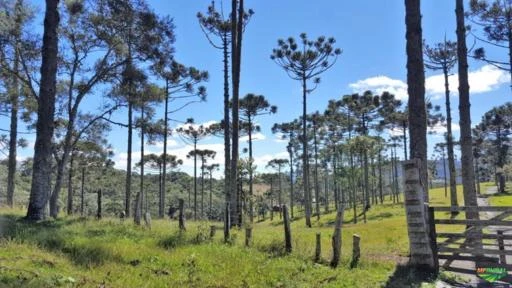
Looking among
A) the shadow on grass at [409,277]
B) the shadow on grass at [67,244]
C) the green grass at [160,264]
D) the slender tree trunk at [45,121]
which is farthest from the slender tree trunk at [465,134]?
the slender tree trunk at [45,121]

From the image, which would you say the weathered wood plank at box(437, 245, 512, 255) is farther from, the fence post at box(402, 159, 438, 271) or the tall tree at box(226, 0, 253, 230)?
the tall tree at box(226, 0, 253, 230)

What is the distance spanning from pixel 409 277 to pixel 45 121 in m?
11.5

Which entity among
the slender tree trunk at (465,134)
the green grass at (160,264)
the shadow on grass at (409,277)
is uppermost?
the slender tree trunk at (465,134)

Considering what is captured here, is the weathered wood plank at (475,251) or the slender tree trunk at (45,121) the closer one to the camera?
the weathered wood plank at (475,251)

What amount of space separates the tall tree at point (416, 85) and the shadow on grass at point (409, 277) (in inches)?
70.6

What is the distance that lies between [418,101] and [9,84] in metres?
21.9

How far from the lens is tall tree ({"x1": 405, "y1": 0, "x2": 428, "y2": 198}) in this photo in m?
11.1

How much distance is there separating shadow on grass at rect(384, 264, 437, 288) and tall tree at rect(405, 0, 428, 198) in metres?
1.79

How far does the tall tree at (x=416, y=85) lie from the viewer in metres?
11.1

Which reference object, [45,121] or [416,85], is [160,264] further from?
[45,121]

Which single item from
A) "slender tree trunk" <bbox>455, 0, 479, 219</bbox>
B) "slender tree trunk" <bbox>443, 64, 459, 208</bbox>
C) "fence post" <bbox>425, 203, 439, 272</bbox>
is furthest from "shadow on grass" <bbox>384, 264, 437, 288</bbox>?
"slender tree trunk" <bbox>443, 64, 459, 208</bbox>

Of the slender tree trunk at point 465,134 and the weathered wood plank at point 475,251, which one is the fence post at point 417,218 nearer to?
the weathered wood plank at point 475,251

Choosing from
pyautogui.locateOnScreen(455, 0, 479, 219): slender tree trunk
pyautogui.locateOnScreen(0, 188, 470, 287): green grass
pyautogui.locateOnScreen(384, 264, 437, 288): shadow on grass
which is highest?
pyautogui.locateOnScreen(455, 0, 479, 219): slender tree trunk

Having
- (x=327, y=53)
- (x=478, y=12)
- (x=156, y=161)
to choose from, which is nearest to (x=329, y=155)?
(x=156, y=161)
